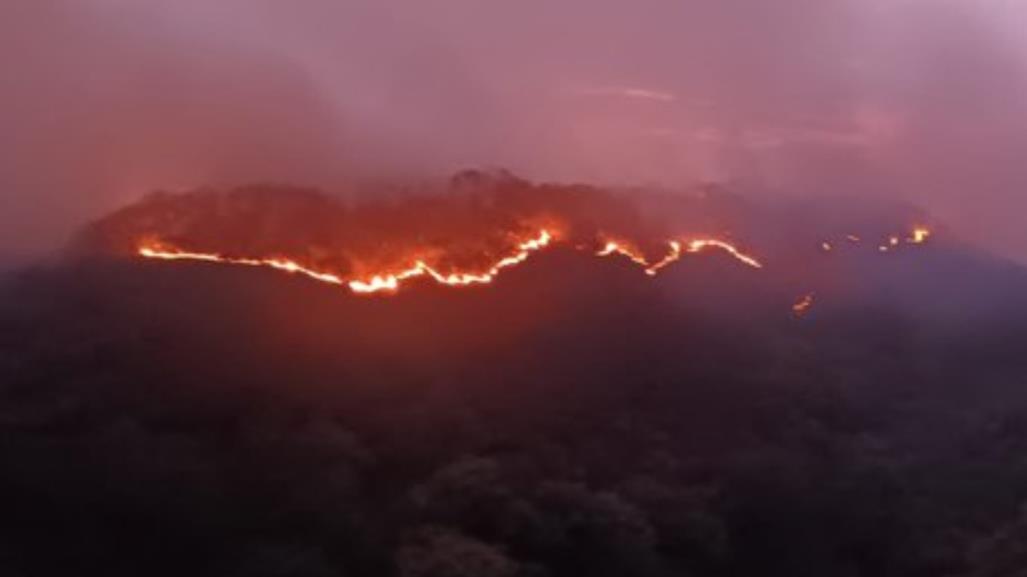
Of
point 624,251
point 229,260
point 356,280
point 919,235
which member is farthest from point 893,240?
point 229,260

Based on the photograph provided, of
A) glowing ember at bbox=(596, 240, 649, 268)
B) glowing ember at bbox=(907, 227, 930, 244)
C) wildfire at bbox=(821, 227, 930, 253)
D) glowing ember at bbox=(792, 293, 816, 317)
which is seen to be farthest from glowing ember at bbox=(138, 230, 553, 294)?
glowing ember at bbox=(907, 227, 930, 244)

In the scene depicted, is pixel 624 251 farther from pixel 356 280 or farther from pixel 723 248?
pixel 356 280

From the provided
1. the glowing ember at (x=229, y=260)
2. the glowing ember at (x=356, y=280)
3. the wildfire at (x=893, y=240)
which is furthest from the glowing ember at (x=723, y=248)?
the glowing ember at (x=229, y=260)

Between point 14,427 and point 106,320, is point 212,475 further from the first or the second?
point 106,320

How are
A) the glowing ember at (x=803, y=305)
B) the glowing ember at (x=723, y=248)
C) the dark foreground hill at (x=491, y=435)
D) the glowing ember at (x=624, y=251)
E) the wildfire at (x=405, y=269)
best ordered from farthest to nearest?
the glowing ember at (x=723, y=248)
the glowing ember at (x=803, y=305)
the glowing ember at (x=624, y=251)
the wildfire at (x=405, y=269)
the dark foreground hill at (x=491, y=435)

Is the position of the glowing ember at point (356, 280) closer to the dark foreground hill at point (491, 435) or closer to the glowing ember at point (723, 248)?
the dark foreground hill at point (491, 435)
